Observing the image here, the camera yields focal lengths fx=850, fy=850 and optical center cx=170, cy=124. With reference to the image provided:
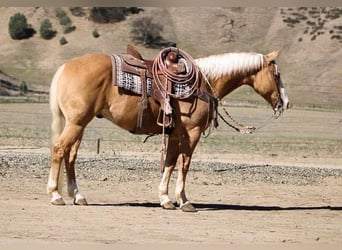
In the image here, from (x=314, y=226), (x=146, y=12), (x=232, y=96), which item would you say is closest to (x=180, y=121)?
(x=314, y=226)

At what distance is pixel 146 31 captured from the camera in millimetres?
53719

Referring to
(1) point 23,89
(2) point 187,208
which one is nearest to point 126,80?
(2) point 187,208

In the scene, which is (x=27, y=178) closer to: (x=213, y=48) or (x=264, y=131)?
(x=264, y=131)

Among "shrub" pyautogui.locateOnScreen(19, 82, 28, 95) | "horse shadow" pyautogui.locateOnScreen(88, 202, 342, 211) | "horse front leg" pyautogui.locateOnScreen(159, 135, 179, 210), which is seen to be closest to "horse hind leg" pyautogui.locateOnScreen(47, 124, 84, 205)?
"horse shadow" pyautogui.locateOnScreen(88, 202, 342, 211)

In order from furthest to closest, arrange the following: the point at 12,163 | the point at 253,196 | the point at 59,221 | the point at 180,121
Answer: the point at 12,163 < the point at 253,196 < the point at 180,121 < the point at 59,221

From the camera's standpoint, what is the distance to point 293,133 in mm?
27375

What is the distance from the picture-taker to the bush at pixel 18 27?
54844 millimetres

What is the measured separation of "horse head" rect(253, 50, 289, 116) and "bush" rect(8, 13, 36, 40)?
45.9 m

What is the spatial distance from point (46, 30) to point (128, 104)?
4844 cm

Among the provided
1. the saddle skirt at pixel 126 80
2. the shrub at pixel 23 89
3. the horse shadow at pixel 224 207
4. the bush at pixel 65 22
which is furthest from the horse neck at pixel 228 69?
the bush at pixel 65 22

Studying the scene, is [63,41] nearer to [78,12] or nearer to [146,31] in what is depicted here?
[78,12]

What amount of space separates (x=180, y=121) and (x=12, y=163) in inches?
208

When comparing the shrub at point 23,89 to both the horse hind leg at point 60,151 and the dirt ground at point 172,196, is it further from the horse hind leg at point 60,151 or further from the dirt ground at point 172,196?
the horse hind leg at point 60,151

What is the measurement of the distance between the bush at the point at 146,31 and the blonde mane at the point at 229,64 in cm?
4314
